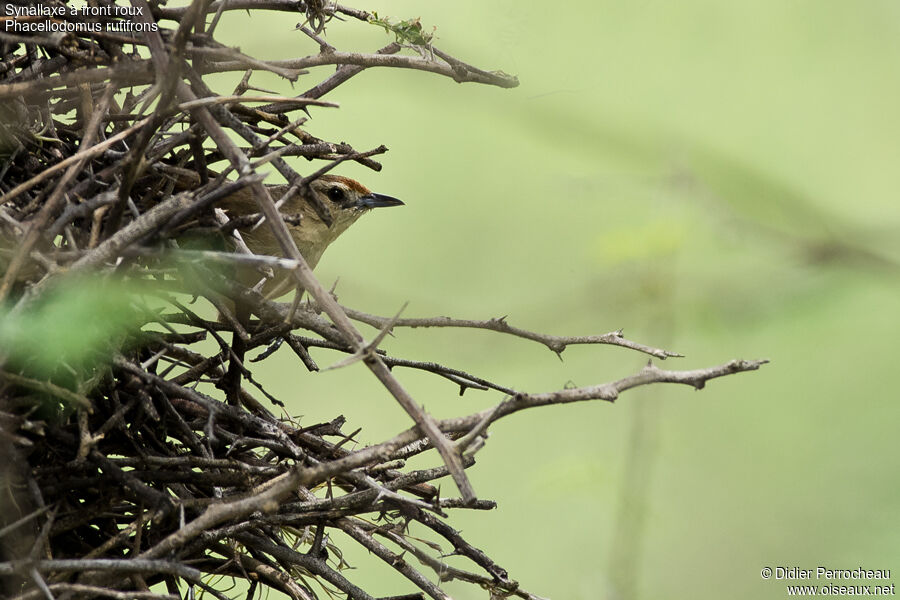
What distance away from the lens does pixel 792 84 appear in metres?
5.08

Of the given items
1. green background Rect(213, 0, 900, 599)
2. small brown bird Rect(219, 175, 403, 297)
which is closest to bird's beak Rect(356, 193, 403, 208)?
small brown bird Rect(219, 175, 403, 297)

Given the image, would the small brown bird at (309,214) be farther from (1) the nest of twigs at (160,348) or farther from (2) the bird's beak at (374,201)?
(1) the nest of twigs at (160,348)

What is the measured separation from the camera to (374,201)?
3.05 metres

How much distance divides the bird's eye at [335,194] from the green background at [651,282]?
254 millimetres

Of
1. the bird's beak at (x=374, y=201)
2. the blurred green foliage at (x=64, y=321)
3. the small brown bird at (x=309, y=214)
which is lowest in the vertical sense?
the blurred green foliage at (x=64, y=321)

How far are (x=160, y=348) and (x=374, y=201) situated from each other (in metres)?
1.13

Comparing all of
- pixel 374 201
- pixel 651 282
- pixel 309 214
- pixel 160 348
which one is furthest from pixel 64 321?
pixel 651 282

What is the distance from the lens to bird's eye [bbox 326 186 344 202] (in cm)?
301

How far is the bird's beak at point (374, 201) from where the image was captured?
304cm

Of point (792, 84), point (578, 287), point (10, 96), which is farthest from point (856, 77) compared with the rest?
point (10, 96)

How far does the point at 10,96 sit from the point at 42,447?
0.67m

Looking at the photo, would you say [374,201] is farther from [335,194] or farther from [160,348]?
[160,348]

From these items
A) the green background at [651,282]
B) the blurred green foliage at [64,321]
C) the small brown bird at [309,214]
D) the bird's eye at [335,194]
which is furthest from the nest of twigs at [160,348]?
the green background at [651,282]

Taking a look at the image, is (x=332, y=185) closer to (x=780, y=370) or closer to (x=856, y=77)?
(x=856, y=77)
